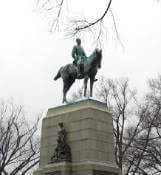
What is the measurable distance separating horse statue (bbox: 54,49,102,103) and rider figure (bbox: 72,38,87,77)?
15cm

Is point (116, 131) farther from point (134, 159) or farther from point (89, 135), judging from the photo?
point (89, 135)

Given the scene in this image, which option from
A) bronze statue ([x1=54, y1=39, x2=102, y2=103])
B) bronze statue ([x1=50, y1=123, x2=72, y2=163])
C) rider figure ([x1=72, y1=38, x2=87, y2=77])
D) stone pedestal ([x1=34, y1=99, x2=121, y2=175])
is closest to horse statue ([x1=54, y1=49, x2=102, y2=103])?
bronze statue ([x1=54, y1=39, x2=102, y2=103])

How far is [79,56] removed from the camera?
18.8 metres

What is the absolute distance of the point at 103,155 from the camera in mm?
16844

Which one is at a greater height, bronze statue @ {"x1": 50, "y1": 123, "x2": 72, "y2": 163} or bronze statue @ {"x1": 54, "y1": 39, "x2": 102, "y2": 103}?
bronze statue @ {"x1": 54, "y1": 39, "x2": 102, "y2": 103}

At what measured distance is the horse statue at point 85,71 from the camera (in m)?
18.0

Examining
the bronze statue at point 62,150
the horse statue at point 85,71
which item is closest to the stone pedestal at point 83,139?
the bronze statue at point 62,150

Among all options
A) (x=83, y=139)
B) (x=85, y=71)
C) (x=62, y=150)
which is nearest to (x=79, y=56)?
(x=85, y=71)

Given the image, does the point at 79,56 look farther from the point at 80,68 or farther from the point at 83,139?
the point at 83,139

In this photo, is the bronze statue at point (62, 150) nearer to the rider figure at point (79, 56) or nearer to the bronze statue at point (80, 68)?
the bronze statue at point (80, 68)

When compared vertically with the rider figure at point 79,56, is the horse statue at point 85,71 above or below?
below

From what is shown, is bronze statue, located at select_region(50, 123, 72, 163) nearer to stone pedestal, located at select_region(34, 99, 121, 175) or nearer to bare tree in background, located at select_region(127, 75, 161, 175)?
stone pedestal, located at select_region(34, 99, 121, 175)

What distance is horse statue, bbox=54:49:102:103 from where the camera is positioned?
59.0 ft

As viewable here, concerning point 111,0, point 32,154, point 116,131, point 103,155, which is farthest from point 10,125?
point 111,0
